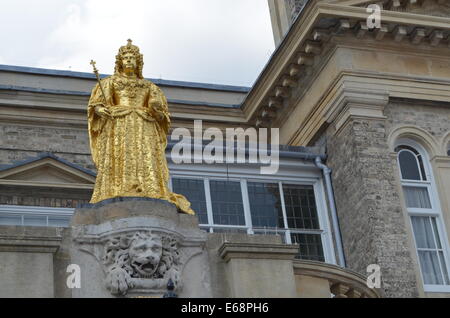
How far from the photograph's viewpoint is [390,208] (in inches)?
830

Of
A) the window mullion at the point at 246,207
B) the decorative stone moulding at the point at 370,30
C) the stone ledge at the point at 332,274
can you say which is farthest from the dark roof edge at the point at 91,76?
the stone ledge at the point at 332,274

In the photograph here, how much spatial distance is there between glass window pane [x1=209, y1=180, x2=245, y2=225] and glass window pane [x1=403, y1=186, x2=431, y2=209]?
11.9 feet

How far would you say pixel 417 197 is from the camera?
2202 cm

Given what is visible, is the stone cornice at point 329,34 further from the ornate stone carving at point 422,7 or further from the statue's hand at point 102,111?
the statue's hand at point 102,111

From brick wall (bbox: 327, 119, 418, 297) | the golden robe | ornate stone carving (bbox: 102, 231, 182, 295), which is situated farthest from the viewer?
brick wall (bbox: 327, 119, 418, 297)

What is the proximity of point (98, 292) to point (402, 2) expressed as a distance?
44.4 ft

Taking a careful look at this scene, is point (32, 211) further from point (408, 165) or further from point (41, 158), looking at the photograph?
point (408, 165)

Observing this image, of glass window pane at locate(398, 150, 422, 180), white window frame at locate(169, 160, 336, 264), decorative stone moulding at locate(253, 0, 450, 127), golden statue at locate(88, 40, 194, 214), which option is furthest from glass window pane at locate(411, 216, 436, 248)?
golden statue at locate(88, 40, 194, 214)

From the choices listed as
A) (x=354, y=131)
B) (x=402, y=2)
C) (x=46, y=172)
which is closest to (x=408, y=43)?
(x=402, y=2)

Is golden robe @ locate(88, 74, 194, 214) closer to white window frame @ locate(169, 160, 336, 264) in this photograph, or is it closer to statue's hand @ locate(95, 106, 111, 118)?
statue's hand @ locate(95, 106, 111, 118)

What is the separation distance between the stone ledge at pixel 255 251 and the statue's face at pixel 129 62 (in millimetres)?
3221

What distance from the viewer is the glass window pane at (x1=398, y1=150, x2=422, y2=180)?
22.3m

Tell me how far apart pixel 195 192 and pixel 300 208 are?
247cm

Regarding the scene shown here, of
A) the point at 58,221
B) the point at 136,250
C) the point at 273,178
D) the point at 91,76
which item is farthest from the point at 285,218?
the point at 136,250
